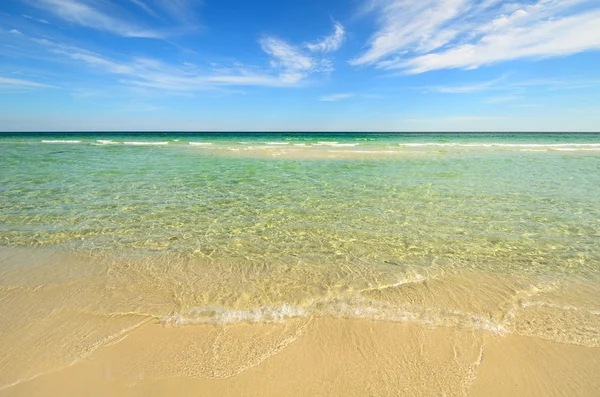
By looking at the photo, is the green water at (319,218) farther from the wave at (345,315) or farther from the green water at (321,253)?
the wave at (345,315)

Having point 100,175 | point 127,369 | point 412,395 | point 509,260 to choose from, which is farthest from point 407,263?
point 100,175

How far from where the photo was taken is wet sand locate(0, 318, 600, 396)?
8.02 feet

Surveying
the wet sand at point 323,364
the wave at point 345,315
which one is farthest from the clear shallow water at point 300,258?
the wet sand at point 323,364

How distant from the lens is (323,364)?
8.86 feet

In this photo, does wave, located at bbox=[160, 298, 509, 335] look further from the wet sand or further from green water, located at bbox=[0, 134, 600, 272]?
green water, located at bbox=[0, 134, 600, 272]

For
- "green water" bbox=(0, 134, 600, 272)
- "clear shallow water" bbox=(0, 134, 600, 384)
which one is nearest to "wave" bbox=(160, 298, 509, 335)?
"clear shallow water" bbox=(0, 134, 600, 384)

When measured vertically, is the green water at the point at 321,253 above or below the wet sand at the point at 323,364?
above

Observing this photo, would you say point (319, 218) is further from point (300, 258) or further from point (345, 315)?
point (345, 315)

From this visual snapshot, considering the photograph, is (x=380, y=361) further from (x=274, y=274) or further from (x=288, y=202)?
(x=288, y=202)

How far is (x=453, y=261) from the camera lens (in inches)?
183

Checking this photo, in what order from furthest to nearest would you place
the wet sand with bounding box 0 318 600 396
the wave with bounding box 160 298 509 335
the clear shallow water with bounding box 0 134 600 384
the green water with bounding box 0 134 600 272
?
the green water with bounding box 0 134 600 272, the clear shallow water with bounding box 0 134 600 384, the wave with bounding box 160 298 509 335, the wet sand with bounding box 0 318 600 396

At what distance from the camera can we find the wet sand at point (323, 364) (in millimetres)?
2445

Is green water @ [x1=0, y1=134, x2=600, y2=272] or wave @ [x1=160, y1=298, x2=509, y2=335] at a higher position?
green water @ [x1=0, y1=134, x2=600, y2=272]

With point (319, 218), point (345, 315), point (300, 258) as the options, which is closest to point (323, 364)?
point (345, 315)
